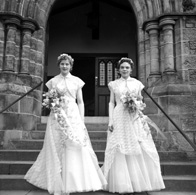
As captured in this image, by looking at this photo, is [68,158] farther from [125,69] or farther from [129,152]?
[125,69]

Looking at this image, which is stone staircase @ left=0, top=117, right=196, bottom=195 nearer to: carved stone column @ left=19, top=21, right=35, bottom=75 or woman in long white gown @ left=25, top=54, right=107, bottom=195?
woman in long white gown @ left=25, top=54, right=107, bottom=195

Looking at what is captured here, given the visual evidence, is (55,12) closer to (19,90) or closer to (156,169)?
(19,90)

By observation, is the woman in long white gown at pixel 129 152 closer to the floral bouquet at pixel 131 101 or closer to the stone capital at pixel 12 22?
the floral bouquet at pixel 131 101

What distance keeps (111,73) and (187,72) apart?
3854 mm

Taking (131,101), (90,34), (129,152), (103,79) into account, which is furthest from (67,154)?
(90,34)

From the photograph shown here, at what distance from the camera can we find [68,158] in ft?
8.96

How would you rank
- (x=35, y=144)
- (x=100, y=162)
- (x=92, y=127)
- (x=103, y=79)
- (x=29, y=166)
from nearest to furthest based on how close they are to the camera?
1. (x=29, y=166)
2. (x=100, y=162)
3. (x=35, y=144)
4. (x=92, y=127)
5. (x=103, y=79)

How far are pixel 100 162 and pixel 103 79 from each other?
16.9 ft

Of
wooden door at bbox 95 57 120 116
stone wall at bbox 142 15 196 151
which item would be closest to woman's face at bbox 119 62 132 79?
stone wall at bbox 142 15 196 151

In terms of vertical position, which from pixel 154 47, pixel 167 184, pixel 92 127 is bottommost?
pixel 167 184

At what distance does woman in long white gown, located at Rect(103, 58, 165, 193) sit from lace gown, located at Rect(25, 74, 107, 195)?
0.20m

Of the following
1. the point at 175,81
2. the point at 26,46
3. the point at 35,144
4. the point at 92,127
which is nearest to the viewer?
the point at 35,144

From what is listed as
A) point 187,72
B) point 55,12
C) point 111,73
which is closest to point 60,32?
point 55,12

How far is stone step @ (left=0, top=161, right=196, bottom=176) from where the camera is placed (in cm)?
370
